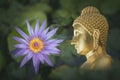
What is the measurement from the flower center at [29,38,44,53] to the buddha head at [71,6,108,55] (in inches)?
6.8

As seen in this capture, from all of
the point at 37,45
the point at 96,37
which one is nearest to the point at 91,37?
the point at 96,37

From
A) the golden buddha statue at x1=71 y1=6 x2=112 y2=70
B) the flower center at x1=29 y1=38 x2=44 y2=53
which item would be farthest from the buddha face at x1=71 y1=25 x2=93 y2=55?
the flower center at x1=29 y1=38 x2=44 y2=53

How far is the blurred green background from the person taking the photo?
2.08 metres

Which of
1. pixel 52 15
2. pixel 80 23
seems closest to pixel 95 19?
pixel 80 23

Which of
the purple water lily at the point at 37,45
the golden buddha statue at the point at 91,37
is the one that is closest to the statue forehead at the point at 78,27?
the golden buddha statue at the point at 91,37

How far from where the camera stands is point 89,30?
6.93 feet

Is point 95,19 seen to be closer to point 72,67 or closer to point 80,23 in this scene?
point 80,23

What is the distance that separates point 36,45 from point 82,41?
0.24 m

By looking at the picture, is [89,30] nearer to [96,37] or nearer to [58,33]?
[96,37]

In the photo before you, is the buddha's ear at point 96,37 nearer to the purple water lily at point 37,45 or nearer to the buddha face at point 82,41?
→ the buddha face at point 82,41

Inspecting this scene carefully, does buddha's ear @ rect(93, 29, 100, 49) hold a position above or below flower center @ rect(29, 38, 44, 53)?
below

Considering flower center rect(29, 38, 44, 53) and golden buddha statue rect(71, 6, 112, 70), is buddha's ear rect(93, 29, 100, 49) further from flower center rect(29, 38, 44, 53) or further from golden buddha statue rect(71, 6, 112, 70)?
flower center rect(29, 38, 44, 53)

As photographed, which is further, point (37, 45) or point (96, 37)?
point (37, 45)

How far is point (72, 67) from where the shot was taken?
6.93 ft
